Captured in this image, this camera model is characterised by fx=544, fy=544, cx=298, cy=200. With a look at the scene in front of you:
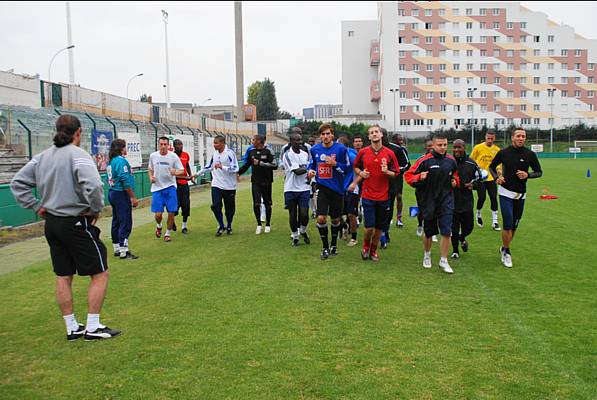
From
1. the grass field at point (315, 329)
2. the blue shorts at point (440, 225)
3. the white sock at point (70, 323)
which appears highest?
the blue shorts at point (440, 225)

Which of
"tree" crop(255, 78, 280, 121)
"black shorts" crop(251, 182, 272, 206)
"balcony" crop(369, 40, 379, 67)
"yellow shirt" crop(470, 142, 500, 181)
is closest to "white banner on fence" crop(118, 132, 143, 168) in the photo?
"black shorts" crop(251, 182, 272, 206)

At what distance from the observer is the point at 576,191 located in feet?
66.3

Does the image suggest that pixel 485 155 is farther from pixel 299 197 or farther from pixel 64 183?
pixel 64 183

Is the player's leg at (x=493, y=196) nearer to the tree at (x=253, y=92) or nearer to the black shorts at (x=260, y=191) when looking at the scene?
the black shorts at (x=260, y=191)

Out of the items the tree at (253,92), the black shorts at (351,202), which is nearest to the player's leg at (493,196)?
the black shorts at (351,202)

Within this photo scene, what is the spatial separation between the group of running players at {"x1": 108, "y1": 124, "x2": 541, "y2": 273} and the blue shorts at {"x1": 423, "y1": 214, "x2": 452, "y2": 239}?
0.05ft

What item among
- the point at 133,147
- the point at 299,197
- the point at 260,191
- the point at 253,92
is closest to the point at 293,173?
the point at 299,197

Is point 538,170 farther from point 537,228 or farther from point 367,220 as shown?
point 537,228

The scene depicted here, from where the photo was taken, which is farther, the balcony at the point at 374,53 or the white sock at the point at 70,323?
the balcony at the point at 374,53

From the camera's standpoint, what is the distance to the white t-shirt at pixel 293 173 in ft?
32.5

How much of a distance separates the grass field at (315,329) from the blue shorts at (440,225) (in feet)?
1.92

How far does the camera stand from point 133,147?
2145cm

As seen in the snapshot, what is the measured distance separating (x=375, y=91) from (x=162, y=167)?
8427 cm

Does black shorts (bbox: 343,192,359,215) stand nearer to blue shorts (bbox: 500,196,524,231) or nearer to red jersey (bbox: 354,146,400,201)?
red jersey (bbox: 354,146,400,201)
